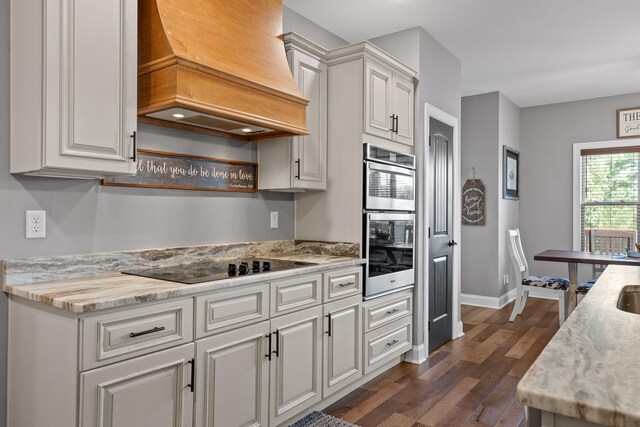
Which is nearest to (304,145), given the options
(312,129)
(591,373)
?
(312,129)

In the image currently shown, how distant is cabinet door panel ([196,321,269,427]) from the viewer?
191cm

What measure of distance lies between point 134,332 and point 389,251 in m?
1.99

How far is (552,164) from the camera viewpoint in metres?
6.12

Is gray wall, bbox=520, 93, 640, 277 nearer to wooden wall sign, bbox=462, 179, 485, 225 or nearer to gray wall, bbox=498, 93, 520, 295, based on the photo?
gray wall, bbox=498, 93, 520, 295

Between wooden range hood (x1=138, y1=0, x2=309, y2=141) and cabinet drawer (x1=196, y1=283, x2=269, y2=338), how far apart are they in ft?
2.87

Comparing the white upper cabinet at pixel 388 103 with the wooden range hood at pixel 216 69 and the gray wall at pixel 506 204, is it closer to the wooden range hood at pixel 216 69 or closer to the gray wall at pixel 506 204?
the wooden range hood at pixel 216 69

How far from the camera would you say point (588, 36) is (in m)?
3.83

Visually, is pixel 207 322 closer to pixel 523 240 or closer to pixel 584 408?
pixel 584 408

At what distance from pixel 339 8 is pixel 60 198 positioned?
2.33 metres

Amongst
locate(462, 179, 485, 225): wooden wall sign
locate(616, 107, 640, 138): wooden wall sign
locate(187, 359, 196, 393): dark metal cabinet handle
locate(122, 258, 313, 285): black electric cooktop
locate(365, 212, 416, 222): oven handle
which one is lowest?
locate(187, 359, 196, 393): dark metal cabinet handle

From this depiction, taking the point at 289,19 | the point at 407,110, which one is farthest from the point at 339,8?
the point at 407,110

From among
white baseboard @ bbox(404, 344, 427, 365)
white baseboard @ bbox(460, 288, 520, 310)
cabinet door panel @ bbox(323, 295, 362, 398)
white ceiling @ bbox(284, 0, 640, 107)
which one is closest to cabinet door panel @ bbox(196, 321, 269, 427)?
cabinet door panel @ bbox(323, 295, 362, 398)

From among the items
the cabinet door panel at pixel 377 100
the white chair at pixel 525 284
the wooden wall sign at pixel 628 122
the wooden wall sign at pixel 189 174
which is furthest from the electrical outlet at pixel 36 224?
the wooden wall sign at pixel 628 122

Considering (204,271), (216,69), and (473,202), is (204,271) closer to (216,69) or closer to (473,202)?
(216,69)
